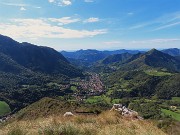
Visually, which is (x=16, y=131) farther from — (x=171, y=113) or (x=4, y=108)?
(x=4, y=108)

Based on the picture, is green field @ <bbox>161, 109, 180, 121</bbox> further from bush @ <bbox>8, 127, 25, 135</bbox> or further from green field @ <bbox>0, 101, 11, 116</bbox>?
bush @ <bbox>8, 127, 25, 135</bbox>

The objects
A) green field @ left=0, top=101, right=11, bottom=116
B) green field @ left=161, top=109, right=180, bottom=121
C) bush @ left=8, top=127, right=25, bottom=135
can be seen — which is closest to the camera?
bush @ left=8, top=127, right=25, bottom=135

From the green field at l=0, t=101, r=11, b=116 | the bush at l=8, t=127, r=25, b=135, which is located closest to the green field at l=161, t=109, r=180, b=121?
the green field at l=0, t=101, r=11, b=116

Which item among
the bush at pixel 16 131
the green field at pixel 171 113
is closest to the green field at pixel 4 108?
the green field at pixel 171 113

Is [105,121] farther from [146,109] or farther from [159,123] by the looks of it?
[146,109]

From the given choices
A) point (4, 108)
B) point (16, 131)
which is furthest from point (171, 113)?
point (16, 131)

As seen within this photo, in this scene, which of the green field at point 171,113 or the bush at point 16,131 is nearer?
the bush at point 16,131

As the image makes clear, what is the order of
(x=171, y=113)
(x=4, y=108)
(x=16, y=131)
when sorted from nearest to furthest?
(x=16, y=131), (x=171, y=113), (x=4, y=108)

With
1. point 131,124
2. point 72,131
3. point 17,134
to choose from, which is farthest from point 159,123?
point 17,134

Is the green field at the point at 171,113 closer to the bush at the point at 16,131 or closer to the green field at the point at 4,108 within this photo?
the green field at the point at 4,108

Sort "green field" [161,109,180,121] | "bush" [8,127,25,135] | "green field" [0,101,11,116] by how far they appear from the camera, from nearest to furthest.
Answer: "bush" [8,127,25,135] → "green field" [161,109,180,121] → "green field" [0,101,11,116]

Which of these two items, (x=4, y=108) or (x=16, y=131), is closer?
(x=16, y=131)
